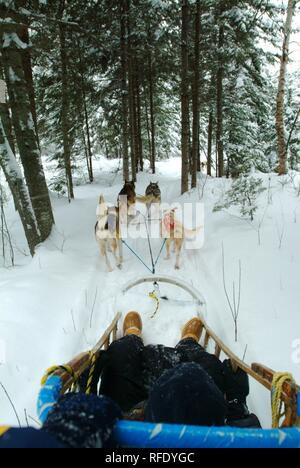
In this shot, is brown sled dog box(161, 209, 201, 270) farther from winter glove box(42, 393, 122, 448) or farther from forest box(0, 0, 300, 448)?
winter glove box(42, 393, 122, 448)

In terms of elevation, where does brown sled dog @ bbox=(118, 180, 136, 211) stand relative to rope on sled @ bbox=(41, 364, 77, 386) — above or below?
above

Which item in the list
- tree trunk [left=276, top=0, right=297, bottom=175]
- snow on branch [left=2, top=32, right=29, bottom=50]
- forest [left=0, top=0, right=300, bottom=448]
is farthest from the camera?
tree trunk [left=276, top=0, right=297, bottom=175]

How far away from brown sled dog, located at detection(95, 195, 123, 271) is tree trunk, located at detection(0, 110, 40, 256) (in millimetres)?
1670

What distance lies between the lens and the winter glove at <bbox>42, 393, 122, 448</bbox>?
3.61 feet

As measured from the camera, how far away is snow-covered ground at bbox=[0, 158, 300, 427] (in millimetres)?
3299

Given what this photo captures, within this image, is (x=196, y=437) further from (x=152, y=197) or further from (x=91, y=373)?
(x=152, y=197)

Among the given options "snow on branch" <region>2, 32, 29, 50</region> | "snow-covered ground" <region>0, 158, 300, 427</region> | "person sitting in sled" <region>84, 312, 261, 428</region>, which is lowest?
"snow-covered ground" <region>0, 158, 300, 427</region>

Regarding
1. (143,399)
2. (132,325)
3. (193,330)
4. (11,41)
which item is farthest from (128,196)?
(143,399)

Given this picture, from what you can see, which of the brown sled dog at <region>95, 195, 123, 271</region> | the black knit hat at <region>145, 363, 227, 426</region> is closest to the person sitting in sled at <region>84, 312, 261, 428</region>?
the black knit hat at <region>145, 363, 227, 426</region>

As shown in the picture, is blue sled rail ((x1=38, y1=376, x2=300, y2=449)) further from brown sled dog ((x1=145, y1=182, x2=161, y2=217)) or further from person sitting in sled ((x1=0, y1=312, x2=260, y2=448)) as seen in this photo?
brown sled dog ((x1=145, y1=182, x2=161, y2=217))

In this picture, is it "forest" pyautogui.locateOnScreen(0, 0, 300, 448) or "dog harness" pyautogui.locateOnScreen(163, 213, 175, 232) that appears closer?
"forest" pyautogui.locateOnScreen(0, 0, 300, 448)

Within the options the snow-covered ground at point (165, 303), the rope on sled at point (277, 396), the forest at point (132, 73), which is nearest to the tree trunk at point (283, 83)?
the forest at point (132, 73)

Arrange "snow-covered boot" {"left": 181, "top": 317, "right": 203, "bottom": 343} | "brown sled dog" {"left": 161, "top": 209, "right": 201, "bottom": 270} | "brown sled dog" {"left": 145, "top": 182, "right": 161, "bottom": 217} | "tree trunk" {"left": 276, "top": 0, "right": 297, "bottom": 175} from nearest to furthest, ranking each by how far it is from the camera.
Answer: "snow-covered boot" {"left": 181, "top": 317, "right": 203, "bottom": 343}, "brown sled dog" {"left": 161, "top": 209, "right": 201, "bottom": 270}, "tree trunk" {"left": 276, "top": 0, "right": 297, "bottom": 175}, "brown sled dog" {"left": 145, "top": 182, "right": 161, "bottom": 217}

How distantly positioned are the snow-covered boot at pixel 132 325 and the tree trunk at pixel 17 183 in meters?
4.07
